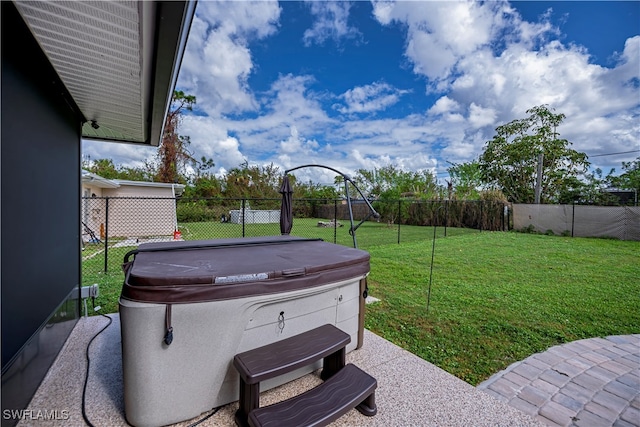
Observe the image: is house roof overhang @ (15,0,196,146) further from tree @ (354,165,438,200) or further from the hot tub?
tree @ (354,165,438,200)

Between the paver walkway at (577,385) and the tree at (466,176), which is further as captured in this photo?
the tree at (466,176)

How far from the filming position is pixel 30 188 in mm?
1747

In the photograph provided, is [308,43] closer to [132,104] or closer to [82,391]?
[132,104]

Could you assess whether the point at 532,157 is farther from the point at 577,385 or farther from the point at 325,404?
the point at 325,404

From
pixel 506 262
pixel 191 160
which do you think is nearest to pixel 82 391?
pixel 506 262

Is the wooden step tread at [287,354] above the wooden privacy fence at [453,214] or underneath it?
underneath

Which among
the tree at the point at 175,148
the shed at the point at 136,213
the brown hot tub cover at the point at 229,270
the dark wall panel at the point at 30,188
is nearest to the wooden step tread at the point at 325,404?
the brown hot tub cover at the point at 229,270

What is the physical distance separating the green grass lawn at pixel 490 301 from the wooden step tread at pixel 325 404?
0.95m

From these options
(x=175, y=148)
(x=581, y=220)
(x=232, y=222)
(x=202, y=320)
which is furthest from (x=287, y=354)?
(x=175, y=148)

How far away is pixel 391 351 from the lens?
234 cm

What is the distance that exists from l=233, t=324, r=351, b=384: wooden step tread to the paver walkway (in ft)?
3.97

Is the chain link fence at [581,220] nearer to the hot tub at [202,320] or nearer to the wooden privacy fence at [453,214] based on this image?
the wooden privacy fence at [453,214]

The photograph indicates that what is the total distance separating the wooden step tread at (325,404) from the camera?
131cm

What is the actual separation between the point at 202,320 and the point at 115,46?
1.58m
